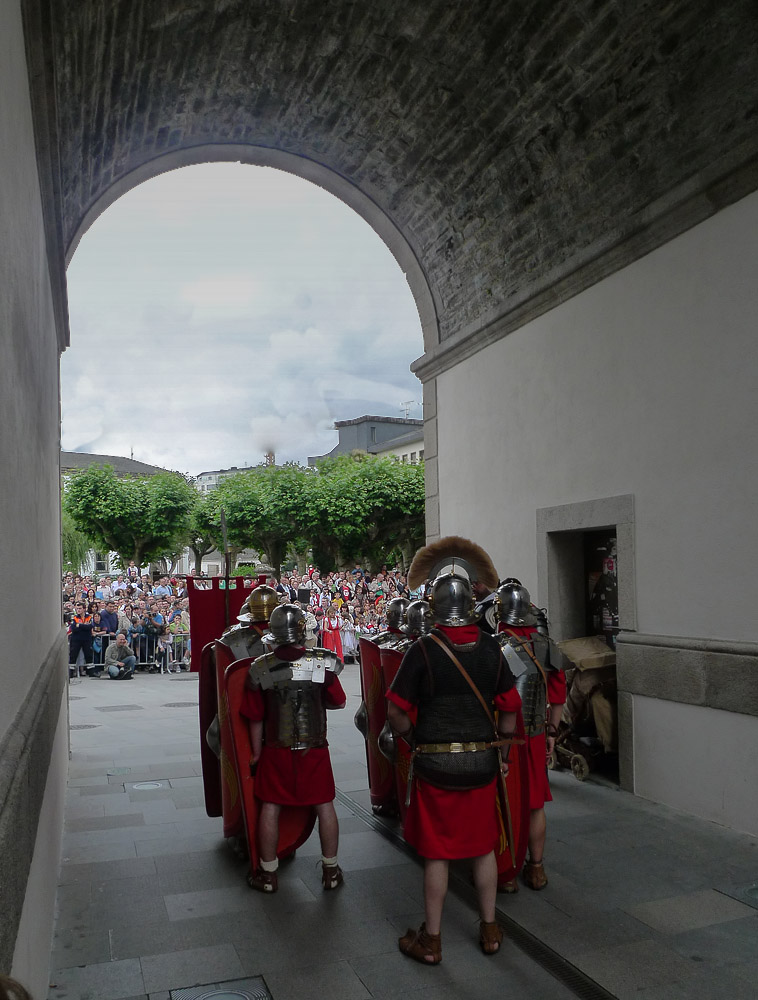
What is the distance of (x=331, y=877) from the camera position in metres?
4.95

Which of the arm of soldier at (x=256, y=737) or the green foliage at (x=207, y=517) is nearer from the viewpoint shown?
the arm of soldier at (x=256, y=737)

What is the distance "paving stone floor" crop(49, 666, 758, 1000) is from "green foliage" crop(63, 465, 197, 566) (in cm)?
3636

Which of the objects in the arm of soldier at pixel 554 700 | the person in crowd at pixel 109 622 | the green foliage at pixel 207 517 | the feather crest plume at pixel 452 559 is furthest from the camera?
the green foliage at pixel 207 517

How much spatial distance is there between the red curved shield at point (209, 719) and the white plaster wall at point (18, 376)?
1.59 metres

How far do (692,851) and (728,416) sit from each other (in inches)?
115

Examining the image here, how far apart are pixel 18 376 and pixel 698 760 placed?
5.36 meters

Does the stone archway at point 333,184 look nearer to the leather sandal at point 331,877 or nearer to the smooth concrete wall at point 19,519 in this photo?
the smooth concrete wall at point 19,519

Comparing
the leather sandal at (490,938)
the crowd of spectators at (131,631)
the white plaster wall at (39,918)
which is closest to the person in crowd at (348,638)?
the crowd of spectators at (131,631)

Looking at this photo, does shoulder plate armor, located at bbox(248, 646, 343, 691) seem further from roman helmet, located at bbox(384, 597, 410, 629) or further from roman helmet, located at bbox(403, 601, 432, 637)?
roman helmet, located at bbox(384, 597, 410, 629)

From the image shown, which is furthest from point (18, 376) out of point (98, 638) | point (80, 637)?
point (98, 638)

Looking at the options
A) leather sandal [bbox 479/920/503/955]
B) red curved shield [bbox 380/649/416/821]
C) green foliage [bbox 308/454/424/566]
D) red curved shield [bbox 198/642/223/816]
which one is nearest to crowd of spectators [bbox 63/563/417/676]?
red curved shield [bbox 198/642/223/816]

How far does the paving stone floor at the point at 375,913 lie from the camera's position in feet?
12.6

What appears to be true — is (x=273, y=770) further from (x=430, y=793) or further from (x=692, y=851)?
(x=692, y=851)

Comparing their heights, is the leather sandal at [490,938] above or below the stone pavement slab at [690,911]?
above
